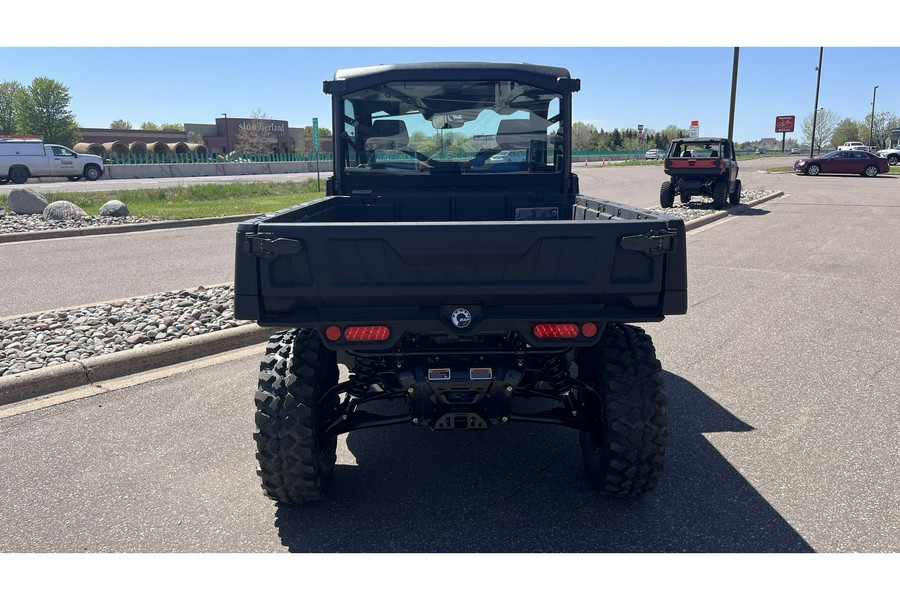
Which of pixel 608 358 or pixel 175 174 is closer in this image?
pixel 608 358

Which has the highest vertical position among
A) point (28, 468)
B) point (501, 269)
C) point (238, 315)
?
point (501, 269)

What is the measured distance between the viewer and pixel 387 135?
4.88m

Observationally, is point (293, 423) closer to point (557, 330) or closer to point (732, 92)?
point (557, 330)

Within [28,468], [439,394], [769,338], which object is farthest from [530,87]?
[28,468]

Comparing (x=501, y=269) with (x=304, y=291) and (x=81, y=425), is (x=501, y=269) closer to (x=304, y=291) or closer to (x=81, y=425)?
(x=304, y=291)

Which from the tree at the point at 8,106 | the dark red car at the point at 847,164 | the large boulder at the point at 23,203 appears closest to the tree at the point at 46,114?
the tree at the point at 8,106

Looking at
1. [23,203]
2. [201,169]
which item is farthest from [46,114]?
[23,203]

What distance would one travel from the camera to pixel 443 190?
4.88 meters

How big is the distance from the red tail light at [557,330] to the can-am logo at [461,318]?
0.33m

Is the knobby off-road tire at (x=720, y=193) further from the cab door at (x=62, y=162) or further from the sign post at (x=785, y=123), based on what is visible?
the sign post at (x=785, y=123)

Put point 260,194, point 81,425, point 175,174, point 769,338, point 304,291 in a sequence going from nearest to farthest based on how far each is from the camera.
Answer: point 304,291 < point 81,425 < point 769,338 < point 260,194 < point 175,174

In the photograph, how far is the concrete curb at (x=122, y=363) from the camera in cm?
486

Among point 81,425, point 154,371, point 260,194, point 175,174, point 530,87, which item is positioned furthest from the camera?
point 175,174

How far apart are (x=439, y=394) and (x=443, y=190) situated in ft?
7.13
